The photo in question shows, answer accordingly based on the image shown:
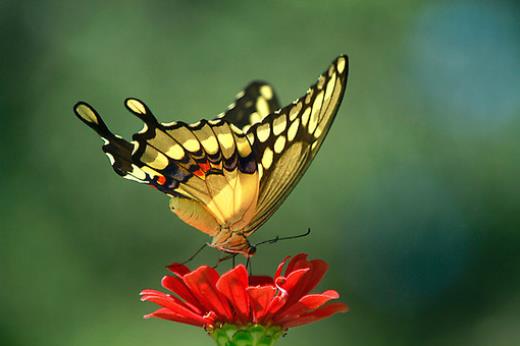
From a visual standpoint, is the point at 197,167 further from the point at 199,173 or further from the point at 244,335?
the point at 244,335

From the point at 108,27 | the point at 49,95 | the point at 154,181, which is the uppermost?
the point at 108,27

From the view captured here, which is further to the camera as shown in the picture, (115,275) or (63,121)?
(63,121)

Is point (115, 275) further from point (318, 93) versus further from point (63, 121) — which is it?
point (318, 93)

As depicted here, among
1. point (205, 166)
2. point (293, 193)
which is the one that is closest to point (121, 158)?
Result: point (205, 166)

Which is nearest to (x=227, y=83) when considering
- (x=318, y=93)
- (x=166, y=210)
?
(x=166, y=210)

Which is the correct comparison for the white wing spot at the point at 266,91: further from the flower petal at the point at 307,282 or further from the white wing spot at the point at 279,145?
the flower petal at the point at 307,282

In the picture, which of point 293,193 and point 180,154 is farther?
point 293,193

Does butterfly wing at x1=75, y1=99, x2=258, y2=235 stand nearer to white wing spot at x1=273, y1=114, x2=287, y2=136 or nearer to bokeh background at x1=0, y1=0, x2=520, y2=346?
white wing spot at x1=273, y1=114, x2=287, y2=136
